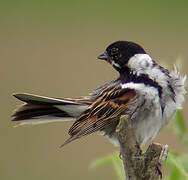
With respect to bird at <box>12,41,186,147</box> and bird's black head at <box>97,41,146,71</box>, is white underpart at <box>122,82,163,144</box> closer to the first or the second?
bird at <box>12,41,186,147</box>

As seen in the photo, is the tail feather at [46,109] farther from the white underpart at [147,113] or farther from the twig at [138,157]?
the twig at [138,157]

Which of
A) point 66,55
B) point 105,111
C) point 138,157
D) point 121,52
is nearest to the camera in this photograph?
point 138,157

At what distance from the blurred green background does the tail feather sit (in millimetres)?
2559

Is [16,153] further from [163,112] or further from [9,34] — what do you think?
[163,112]

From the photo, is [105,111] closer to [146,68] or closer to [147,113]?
[147,113]

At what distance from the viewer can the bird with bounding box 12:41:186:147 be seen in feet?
15.2

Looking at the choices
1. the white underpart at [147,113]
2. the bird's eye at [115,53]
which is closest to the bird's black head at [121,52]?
the bird's eye at [115,53]

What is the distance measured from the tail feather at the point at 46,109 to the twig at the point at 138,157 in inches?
32.8

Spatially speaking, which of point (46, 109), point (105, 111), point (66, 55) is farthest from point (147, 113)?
point (66, 55)

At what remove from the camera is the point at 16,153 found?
10.5 m

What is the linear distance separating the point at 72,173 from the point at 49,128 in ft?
3.97

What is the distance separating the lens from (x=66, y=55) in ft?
43.0

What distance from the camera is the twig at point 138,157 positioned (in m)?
3.86

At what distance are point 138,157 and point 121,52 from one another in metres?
1.23
